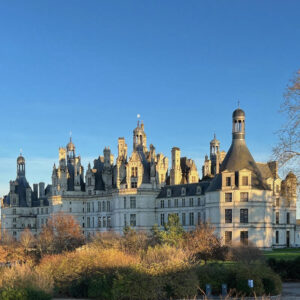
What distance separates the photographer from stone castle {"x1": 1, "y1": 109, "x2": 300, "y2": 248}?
2589 inches

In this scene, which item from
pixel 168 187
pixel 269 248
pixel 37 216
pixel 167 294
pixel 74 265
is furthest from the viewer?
pixel 37 216

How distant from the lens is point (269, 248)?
217 feet

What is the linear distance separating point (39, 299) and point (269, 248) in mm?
44105

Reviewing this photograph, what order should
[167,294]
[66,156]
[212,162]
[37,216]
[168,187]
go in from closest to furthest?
[167,294]
[168,187]
[212,162]
[66,156]
[37,216]

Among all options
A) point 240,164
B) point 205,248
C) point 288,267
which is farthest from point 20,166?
point 288,267

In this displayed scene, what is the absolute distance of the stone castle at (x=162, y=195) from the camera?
216ft

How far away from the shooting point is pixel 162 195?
82000 mm

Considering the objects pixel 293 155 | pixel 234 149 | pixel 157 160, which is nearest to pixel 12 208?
pixel 157 160

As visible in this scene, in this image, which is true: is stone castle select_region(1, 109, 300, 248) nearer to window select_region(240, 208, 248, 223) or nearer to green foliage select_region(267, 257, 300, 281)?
window select_region(240, 208, 248, 223)

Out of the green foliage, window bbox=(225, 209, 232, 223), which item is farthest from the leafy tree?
the green foliage

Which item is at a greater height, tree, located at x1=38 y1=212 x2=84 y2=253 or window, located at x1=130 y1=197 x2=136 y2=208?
window, located at x1=130 y1=197 x2=136 y2=208

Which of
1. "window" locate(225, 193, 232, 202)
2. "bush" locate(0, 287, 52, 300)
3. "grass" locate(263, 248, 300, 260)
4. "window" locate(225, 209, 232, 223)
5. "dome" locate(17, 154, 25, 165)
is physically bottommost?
"grass" locate(263, 248, 300, 260)

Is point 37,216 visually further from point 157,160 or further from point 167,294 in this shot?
point 167,294

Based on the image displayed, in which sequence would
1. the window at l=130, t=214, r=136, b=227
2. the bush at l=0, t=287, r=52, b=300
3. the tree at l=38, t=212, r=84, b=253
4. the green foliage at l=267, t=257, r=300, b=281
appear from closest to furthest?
the bush at l=0, t=287, r=52, b=300
the green foliage at l=267, t=257, r=300, b=281
the tree at l=38, t=212, r=84, b=253
the window at l=130, t=214, r=136, b=227
